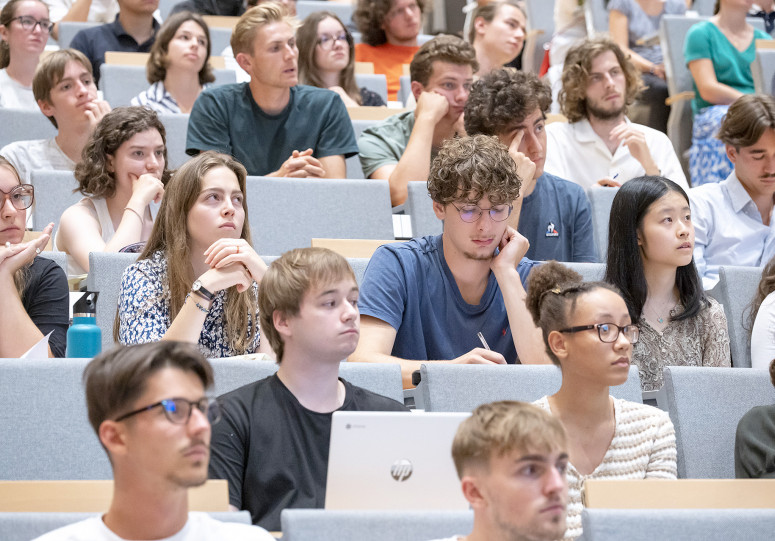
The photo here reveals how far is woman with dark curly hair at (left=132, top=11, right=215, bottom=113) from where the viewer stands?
4242mm

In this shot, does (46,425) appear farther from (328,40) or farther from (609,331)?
(328,40)

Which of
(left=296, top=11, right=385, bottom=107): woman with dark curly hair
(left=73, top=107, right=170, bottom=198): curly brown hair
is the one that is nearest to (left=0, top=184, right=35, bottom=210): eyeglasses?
(left=73, top=107, right=170, bottom=198): curly brown hair

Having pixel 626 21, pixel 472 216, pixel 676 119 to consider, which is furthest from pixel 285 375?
pixel 626 21

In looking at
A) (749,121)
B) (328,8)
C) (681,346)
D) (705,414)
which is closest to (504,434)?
(705,414)

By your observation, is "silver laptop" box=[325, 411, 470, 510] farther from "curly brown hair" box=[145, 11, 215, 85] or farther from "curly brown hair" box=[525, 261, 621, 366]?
"curly brown hair" box=[145, 11, 215, 85]

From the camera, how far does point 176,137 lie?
12.9 ft

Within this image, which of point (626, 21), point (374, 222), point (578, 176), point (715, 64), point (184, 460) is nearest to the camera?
point (184, 460)

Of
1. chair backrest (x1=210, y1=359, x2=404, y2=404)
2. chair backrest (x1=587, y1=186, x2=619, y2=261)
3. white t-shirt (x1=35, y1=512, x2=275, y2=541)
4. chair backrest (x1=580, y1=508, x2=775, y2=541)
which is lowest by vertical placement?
chair backrest (x1=580, y1=508, x2=775, y2=541)

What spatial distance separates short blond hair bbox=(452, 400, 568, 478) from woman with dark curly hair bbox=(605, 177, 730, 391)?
1260mm

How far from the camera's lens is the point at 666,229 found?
282 cm

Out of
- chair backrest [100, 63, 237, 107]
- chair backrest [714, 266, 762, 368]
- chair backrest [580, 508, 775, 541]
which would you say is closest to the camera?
chair backrest [580, 508, 775, 541]

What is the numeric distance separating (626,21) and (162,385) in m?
4.47

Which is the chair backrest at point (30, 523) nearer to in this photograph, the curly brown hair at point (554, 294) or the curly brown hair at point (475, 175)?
the curly brown hair at point (554, 294)

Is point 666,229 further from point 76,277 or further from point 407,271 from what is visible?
point 76,277
